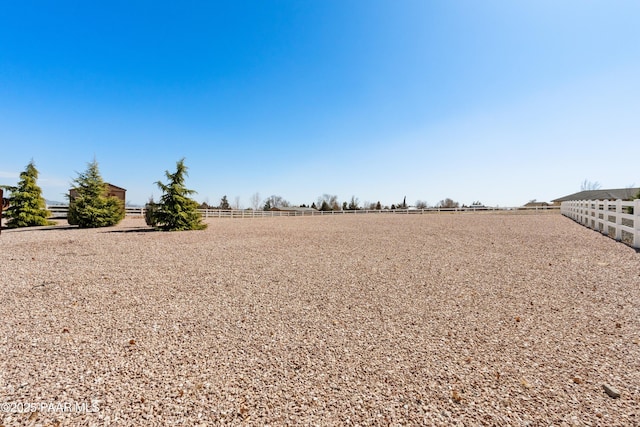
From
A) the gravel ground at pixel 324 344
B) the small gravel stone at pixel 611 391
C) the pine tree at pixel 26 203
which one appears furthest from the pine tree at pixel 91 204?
the small gravel stone at pixel 611 391

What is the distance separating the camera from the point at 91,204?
14359 millimetres

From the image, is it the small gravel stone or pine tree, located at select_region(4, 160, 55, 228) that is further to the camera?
pine tree, located at select_region(4, 160, 55, 228)

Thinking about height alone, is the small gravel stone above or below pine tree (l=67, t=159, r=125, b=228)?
below

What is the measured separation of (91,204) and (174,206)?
5.51 metres

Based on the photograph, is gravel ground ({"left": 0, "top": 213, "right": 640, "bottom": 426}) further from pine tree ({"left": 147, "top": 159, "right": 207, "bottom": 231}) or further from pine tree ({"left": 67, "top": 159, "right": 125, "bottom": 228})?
pine tree ({"left": 67, "top": 159, "right": 125, "bottom": 228})

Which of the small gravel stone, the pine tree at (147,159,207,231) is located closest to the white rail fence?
the small gravel stone

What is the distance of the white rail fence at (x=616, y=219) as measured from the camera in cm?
691

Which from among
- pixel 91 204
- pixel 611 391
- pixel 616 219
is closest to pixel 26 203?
pixel 91 204

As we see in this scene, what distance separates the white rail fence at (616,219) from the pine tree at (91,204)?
21424mm

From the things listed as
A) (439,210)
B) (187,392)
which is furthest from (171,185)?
(439,210)

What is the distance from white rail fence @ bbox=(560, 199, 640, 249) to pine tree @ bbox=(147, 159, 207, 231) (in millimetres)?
15925

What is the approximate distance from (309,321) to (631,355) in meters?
3.25

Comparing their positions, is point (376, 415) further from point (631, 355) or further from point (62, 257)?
point (62, 257)

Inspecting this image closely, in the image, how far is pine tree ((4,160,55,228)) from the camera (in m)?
14.9
